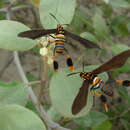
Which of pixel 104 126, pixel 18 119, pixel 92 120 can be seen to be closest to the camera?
Answer: pixel 18 119

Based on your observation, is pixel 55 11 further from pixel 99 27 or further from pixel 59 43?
pixel 99 27

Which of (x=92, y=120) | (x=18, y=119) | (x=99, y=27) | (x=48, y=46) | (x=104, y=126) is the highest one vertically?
(x=48, y=46)

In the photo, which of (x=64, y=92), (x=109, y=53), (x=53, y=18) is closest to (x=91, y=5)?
(x=109, y=53)

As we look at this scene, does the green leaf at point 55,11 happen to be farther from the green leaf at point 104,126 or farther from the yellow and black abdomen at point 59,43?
the green leaf at point 104,126

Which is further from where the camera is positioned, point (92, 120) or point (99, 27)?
point (99, 27)

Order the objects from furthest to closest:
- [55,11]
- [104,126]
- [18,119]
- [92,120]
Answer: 1. [104,126]
2. [92,120]
3. [55,11]
4. [18,119]

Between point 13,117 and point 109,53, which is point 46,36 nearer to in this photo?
point 13,117

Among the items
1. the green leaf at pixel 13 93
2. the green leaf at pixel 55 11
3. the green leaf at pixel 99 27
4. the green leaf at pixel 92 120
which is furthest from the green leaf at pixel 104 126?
the green leaf at pixel 55 11

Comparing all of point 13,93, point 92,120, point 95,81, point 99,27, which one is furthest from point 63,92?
point 99,27
